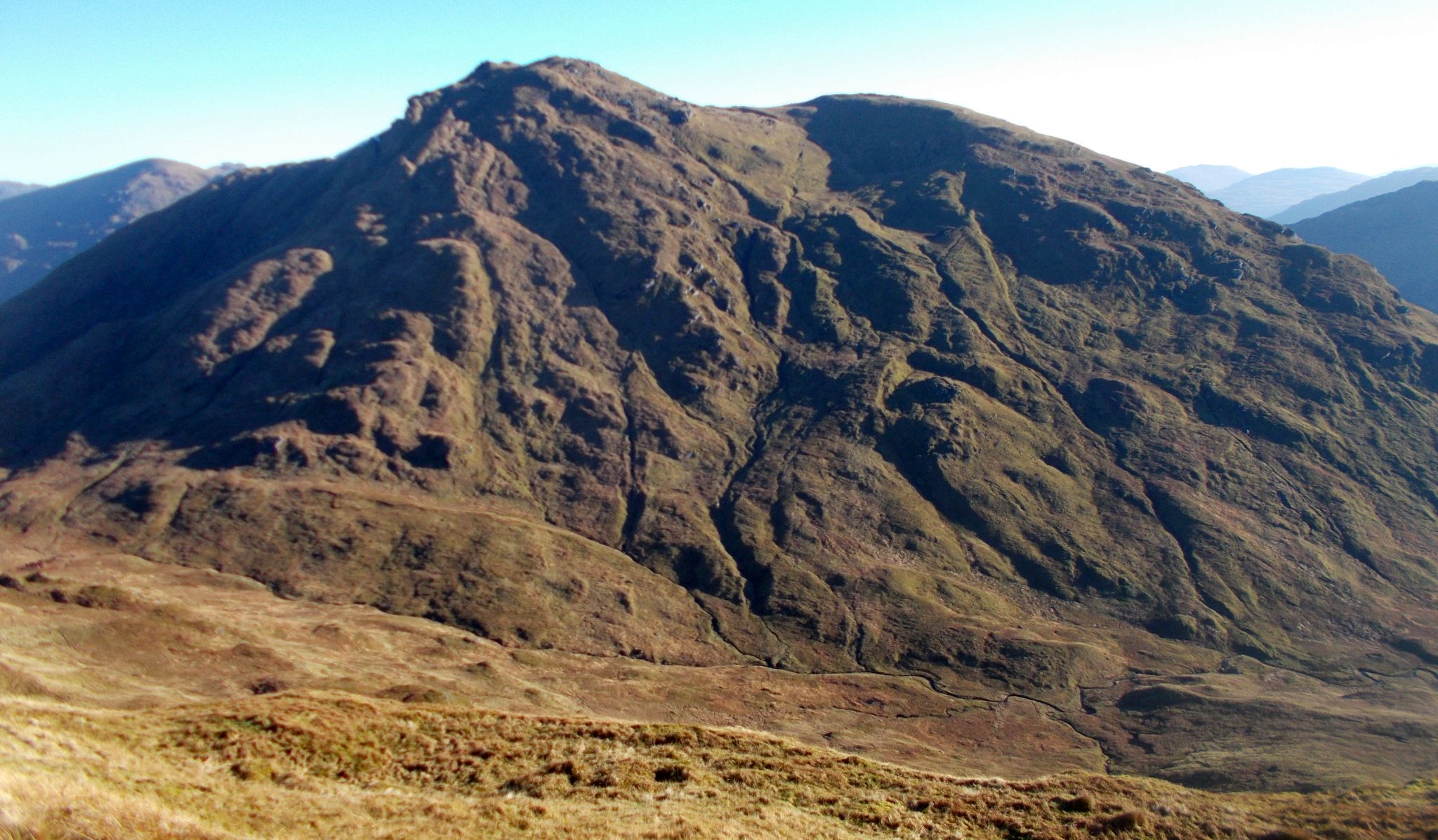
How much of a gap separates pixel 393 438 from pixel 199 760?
396 feet

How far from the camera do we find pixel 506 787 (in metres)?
35.5

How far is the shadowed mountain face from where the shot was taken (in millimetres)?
118062

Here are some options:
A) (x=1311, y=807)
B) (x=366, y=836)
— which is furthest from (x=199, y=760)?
(x=1311, y=807)

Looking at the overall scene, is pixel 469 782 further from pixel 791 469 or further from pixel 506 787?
pixel 791 469

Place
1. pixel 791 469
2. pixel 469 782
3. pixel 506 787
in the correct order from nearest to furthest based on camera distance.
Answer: pixel 506 787 → pixel 469 782 → pixel 791 469

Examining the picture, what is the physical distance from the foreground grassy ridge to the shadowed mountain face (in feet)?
196

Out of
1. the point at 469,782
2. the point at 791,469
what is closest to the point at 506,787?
the point at 469,782

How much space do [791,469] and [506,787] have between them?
122722 millimetres

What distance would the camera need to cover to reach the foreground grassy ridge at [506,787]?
28078mm

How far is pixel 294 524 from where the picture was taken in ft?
417

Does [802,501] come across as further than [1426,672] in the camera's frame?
Yes

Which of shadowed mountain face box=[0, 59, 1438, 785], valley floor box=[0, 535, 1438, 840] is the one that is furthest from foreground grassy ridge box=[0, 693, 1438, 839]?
shadowed mountain face box=[0, 59, 1438, 785]

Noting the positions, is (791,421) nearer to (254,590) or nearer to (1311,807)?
(254,590)

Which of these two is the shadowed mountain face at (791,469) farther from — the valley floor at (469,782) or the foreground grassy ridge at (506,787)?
the foreground grassy ridge at (506,787)
